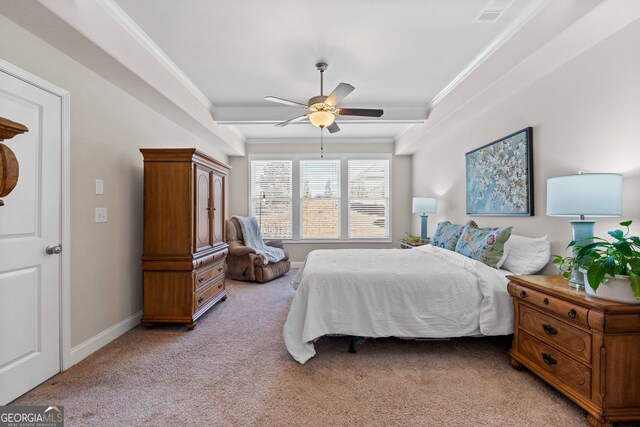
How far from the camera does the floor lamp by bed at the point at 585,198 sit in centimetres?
178

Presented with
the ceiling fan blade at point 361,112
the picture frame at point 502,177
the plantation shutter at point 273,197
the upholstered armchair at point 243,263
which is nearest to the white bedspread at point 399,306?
the picture frame at point 502,177

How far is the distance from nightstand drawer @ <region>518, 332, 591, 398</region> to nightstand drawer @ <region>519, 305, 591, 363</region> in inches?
1.8

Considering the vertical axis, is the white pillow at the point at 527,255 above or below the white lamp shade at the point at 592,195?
below

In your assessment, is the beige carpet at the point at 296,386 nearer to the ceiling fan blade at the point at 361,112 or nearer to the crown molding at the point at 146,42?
the ceiling fan blade at the point at 361,112

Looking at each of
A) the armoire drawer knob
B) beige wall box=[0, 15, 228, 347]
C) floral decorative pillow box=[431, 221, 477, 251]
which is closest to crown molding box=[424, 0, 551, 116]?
floral decorative pillow box=[431, 221, 477, 251]

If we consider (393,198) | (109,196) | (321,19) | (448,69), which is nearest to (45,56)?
(109,196)

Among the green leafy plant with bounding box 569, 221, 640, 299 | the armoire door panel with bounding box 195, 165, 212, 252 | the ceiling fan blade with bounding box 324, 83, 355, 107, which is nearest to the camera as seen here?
the green leafy plant with bounding box 569, 221, 640, 299

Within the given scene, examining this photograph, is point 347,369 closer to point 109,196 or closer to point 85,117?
point 109,196

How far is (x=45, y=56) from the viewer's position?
80.2 inches

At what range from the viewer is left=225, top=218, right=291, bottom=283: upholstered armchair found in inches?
186

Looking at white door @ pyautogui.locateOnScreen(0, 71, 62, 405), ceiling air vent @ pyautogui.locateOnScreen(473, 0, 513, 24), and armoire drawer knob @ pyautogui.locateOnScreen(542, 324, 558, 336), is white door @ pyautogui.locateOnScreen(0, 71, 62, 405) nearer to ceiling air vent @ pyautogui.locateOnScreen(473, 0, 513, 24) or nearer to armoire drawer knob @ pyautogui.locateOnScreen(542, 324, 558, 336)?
ceiling air vent @ pyautogui.locateOnScreen(473, 0, 513, 24)

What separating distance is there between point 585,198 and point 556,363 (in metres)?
1.04

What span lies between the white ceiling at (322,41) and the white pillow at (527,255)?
1.83m

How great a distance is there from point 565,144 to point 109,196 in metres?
4.00
